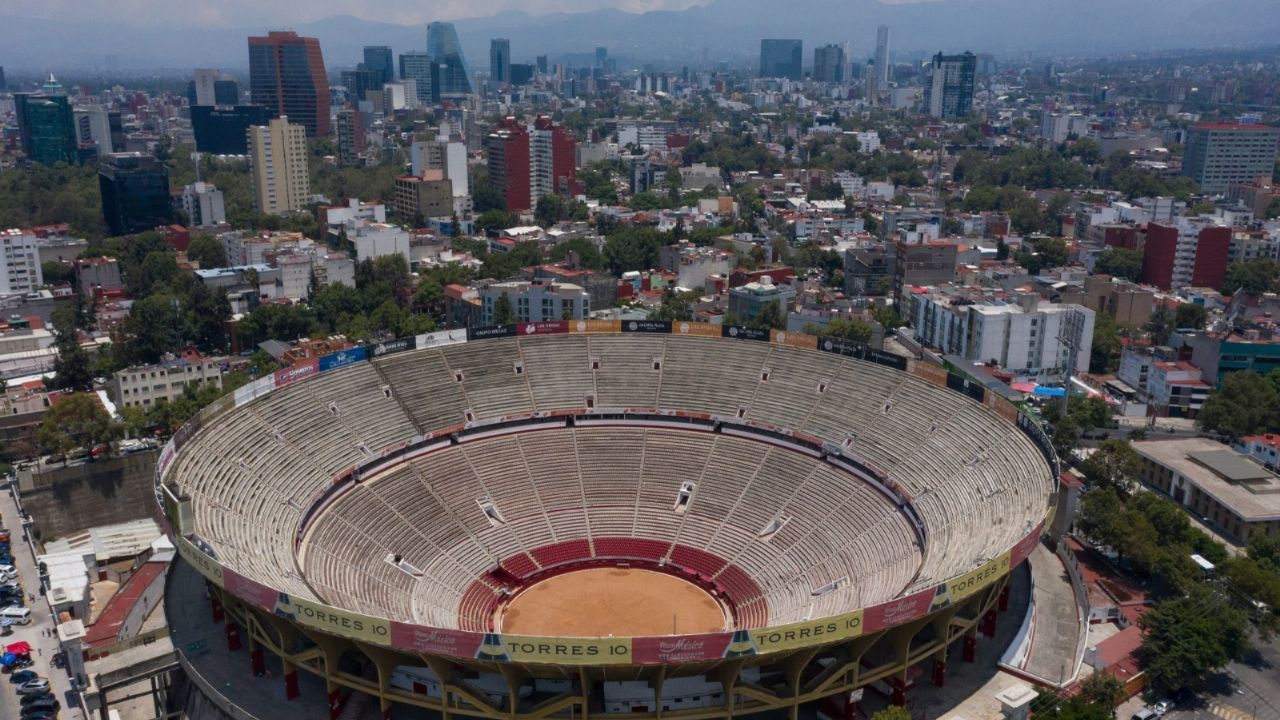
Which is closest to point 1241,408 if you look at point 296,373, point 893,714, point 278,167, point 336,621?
point 893,714

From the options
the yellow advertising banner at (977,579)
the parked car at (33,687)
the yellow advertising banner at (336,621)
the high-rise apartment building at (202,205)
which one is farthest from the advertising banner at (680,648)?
the high-rise apartment building at (202,205)

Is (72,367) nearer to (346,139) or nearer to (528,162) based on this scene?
(528,162)

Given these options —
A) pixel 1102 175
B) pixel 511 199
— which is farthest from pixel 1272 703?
pixel 1102 175

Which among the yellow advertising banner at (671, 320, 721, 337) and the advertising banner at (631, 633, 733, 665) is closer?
the advertising banner at (631, 633, 733, 665)

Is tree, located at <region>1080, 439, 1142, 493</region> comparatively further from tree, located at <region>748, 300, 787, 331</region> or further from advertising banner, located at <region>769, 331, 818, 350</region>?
tree, located at <region>748, 300, 787, 331</region>

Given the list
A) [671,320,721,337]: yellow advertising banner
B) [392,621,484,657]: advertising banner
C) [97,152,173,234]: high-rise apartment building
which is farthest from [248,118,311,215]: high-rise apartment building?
[392,621,484,657]: advertising banner

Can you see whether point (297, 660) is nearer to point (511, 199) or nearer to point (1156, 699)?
point (1156, 699)
